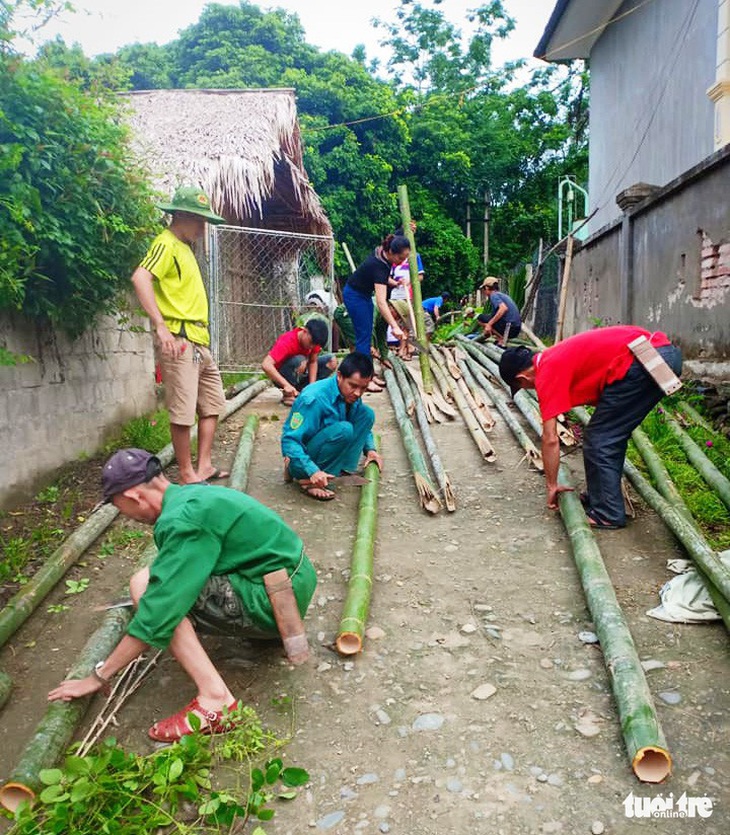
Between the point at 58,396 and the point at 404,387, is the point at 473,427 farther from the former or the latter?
the point at 58,396

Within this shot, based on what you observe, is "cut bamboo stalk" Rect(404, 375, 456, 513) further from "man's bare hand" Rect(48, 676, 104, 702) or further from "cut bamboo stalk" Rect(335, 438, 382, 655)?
"man's bare hand" Rect(48, 676, 104, 702)

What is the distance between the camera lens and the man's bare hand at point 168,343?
4016 millimetres

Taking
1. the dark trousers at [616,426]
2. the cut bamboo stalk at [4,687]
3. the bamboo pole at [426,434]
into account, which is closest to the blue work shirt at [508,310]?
the bamboo pole at [426,434]

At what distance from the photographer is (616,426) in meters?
3.97

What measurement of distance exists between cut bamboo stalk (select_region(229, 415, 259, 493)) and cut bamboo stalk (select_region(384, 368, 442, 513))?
3.88 ft

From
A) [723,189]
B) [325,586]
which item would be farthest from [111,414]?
[723,189]

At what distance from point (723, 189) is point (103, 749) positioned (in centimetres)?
593

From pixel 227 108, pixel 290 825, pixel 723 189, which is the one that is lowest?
pixel 290 825

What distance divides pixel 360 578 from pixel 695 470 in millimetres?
2811

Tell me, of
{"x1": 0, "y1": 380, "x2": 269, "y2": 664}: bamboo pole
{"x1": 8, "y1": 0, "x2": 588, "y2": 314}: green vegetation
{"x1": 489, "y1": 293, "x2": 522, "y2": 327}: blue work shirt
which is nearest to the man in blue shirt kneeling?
{"x1": 0, "y1": 380, "x2": 269, "y2": 664}: bamboo pole

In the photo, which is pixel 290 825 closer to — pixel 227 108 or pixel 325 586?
pixel 325 586

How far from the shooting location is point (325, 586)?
3500 mm

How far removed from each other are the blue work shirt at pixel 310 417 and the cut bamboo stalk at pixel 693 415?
2.95 metres

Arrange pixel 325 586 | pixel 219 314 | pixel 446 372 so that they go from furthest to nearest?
pixel 219 314
pixel 446 372
pixel 325 586
